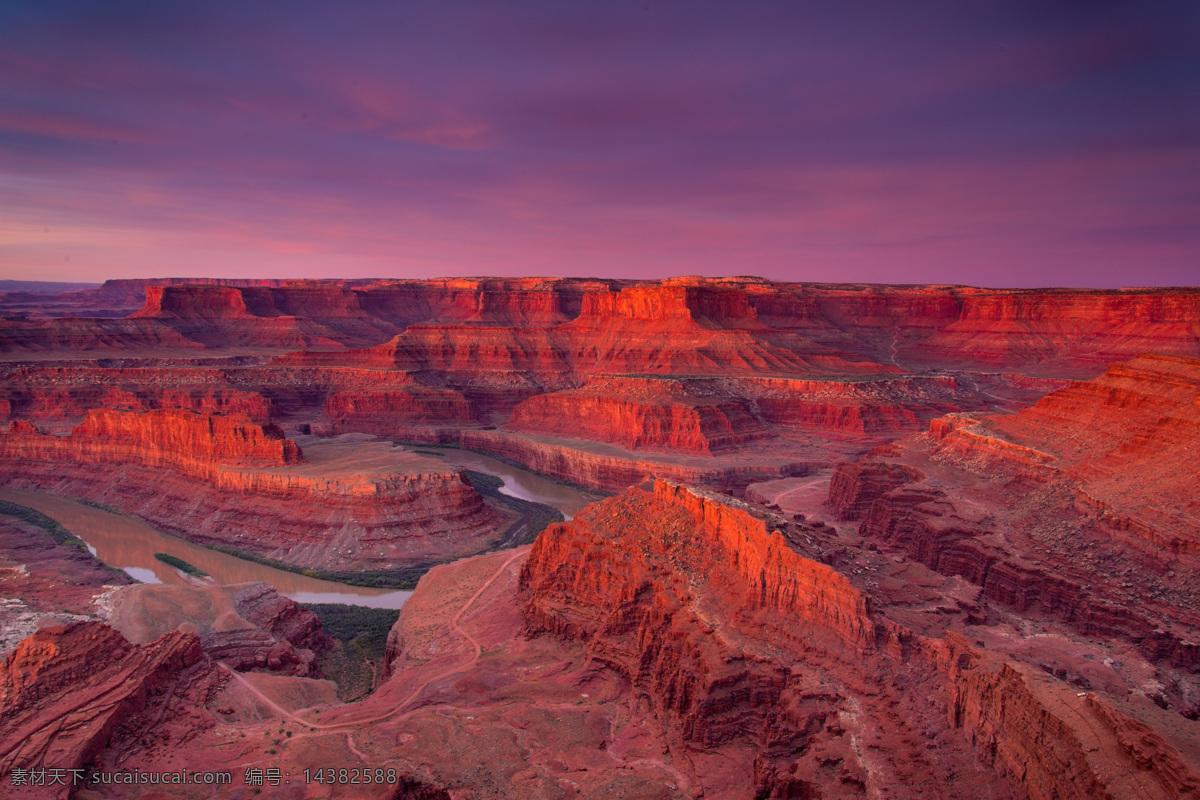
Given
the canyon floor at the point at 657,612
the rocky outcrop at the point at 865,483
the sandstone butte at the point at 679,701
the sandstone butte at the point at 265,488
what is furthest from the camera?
the sandstone butte at the point at 265,488

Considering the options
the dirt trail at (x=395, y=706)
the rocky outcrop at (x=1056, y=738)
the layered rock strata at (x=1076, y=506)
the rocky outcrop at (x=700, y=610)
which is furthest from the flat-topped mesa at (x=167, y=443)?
the rocky outcrop at (x=1056, y=738)

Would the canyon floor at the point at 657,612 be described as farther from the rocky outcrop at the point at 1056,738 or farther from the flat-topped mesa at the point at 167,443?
the flat-topped mesa at the point at 167,443

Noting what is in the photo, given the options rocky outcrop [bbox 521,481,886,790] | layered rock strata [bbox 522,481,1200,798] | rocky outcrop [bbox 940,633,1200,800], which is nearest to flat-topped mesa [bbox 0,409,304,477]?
rocky outcrop [bbox 521,481,886,790]

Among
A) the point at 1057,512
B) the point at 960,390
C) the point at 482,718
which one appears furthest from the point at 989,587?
the point at 960,390

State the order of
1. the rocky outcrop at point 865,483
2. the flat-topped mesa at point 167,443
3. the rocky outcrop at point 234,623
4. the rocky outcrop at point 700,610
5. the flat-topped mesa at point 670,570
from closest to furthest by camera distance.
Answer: the rocky outcrop at point 700,610
the flat-topped mesa at point 670,570
the rocky outcrop at point 234,623
the rocky outcrop at point 865,483
the flat-topped mesa at point 167,443

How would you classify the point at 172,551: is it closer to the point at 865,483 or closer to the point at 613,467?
the point at 613,467
